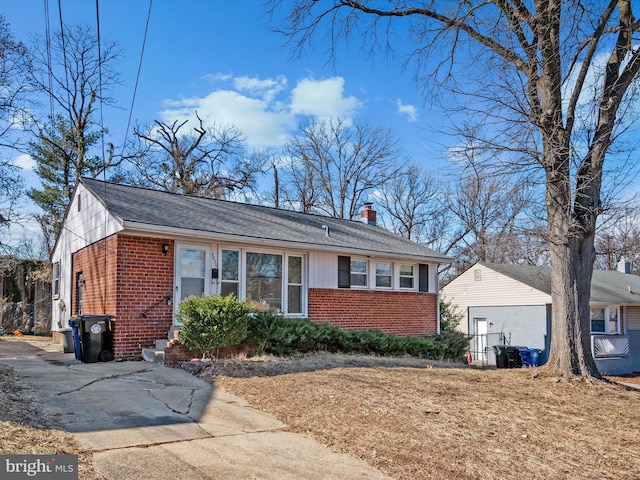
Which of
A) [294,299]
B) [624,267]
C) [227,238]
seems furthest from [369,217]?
[624,267]

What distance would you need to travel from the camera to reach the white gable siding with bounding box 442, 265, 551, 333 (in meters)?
23.6

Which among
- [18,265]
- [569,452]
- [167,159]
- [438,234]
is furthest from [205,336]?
[438,234]

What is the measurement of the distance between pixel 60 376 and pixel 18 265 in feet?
58.9

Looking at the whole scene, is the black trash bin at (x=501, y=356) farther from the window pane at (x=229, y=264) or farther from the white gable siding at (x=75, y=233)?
the white gable siding at (x=75, y=233)

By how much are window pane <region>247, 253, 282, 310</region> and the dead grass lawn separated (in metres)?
2.86

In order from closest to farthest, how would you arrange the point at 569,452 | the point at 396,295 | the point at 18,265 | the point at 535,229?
1. the point at 569,452
2. the point at 535,229
3. the point at 396,295
4. the point at 18,265

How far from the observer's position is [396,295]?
15.5m

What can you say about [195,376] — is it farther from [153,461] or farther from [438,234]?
[438,234]

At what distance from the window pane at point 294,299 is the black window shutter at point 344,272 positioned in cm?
128

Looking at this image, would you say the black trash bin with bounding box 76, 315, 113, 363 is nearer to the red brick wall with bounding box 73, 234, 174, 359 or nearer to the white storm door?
the red brick wall with bounding box 73, 234, 174, 359

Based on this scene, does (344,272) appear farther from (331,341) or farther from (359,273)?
(331,341)

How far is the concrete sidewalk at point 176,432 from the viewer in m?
4.53

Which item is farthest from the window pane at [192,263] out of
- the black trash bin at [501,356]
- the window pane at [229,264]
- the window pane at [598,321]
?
the window pane at [598,321]

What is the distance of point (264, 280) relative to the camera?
1292 centimetres
